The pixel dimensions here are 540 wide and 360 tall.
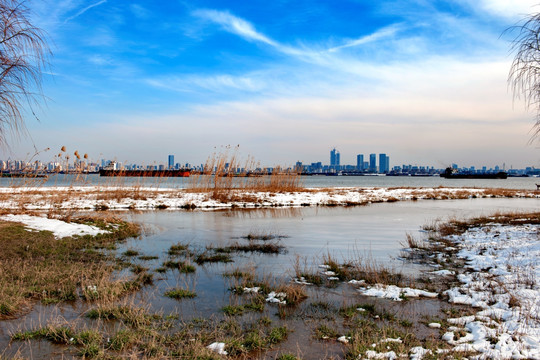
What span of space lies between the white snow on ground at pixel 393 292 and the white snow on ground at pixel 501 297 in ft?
1.71

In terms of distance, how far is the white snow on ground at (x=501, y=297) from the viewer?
16.0ft

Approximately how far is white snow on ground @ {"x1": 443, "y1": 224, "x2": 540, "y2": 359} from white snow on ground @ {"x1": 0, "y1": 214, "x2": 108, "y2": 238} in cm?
1175

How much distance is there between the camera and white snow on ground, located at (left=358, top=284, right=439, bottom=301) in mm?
7055

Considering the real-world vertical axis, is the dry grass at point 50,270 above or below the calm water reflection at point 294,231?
above

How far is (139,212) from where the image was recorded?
21500 millimetres

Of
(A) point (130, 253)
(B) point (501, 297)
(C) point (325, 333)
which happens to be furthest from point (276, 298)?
(A) point (130, 253)

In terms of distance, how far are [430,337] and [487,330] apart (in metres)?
0.89

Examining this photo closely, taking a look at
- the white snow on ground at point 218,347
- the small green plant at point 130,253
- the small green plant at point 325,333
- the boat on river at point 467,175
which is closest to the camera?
the white snow on ground at point 218,347

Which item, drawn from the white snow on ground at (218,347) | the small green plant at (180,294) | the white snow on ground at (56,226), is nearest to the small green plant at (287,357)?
the white snow on ground at (218,347)

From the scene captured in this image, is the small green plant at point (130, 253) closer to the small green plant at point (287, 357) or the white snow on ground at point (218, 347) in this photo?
the white snow on ground at point (218, 347)

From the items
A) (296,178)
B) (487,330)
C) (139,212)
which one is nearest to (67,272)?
(487,330)

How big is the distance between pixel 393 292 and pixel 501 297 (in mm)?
1881

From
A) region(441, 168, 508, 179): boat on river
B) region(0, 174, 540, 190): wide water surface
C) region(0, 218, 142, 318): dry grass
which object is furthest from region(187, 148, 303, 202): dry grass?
region(441, 168, 508, 179): boat on river

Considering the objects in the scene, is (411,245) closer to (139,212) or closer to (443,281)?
(443,281)
